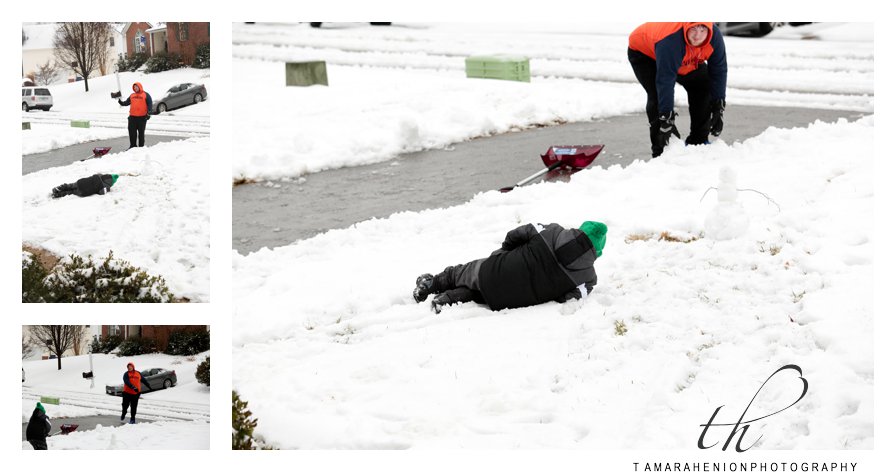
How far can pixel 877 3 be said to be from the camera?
4602 mm

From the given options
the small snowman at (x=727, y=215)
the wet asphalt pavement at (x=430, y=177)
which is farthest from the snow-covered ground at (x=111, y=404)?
the small snowman at (x=727, y=215)

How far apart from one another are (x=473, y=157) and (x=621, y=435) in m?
6.12

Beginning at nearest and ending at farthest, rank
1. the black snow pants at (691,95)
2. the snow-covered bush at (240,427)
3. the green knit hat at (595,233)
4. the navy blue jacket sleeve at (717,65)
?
the snow-covered bush at (240,427) → the green knit hat at (595,233) → the navy blue jacket sleeve at (717,65) → the black snow pants at (691,95)

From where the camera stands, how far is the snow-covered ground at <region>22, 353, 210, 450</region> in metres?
4.35

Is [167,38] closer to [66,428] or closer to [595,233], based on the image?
[66,428]

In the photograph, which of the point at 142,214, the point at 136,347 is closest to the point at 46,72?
the point at 142,214

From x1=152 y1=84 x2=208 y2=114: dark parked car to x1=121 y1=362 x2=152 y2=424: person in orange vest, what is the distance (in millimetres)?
1312

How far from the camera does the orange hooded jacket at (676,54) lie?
830 centimetres

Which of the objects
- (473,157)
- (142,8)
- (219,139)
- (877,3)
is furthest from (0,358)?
(473,157)

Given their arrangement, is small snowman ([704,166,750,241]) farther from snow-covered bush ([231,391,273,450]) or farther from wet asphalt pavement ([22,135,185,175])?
wet asphalt pavement ([22,135,185,175])

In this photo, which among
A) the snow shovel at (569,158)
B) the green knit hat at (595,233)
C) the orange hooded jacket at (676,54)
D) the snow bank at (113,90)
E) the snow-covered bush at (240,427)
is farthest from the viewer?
the snow shovel at (569,158)

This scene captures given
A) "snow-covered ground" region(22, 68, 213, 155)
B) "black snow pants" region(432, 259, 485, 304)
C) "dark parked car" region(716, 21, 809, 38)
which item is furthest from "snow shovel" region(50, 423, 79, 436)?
"dark parked car" region(716, 21, 809, 38)

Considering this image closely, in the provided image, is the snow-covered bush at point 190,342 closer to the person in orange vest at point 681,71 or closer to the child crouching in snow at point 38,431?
the child crouching in snow at point 38,431

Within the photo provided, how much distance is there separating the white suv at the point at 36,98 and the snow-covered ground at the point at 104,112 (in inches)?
1.0
